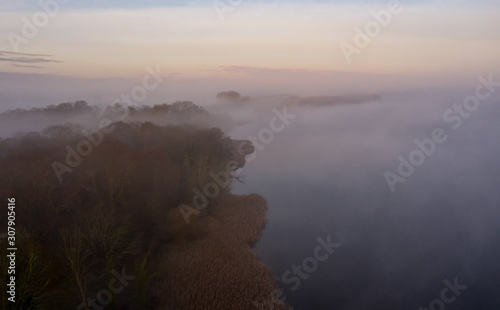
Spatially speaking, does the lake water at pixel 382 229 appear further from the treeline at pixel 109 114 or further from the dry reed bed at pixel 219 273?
the treeline at pixel 109 114

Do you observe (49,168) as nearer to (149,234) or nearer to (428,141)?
(149,234)

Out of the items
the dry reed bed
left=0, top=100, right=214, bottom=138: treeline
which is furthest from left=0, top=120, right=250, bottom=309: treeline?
left=0, top=100, right=214, bottom=138: treeline

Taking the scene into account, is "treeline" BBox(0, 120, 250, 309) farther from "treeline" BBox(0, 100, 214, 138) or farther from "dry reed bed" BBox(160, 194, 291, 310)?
"treeline" BBox(0, 100, 214, 138)

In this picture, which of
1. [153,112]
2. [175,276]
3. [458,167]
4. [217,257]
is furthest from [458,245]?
[153,112]

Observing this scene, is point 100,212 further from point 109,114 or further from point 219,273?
point 109,114

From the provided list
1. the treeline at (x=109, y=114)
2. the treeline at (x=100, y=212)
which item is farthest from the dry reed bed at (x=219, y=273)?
the treeline at (x=109, y=114)

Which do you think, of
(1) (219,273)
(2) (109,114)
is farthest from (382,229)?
(2) (109,114)
